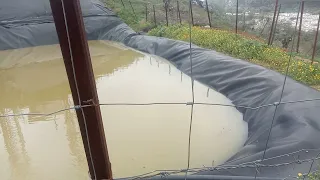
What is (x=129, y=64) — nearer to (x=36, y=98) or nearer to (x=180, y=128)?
(x=36, y=98)

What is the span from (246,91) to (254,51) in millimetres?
1872

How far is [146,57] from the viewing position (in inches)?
282

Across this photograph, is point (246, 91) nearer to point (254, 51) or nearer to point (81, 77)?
point (254, 51)

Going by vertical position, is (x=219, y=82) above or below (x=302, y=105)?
below

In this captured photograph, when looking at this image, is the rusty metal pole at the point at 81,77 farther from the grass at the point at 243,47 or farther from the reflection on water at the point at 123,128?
the grass at the point at 243,47

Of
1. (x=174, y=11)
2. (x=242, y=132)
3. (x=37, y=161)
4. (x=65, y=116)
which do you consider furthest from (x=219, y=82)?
(x=174, y=11)

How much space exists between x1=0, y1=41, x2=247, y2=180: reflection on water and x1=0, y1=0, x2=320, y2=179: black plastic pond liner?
10.4 inches

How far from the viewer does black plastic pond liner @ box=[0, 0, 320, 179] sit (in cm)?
236

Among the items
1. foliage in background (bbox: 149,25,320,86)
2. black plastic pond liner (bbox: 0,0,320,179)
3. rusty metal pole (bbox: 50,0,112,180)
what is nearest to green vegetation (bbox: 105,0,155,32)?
black plastic pond liner (bbox: 0,0,320,179)

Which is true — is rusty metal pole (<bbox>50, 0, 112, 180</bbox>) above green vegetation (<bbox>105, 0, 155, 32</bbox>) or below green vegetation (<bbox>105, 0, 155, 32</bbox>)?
above

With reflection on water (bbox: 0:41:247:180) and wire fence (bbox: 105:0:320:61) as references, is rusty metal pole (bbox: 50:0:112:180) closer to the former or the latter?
reflection on water (bbox: 0:41:247:180)

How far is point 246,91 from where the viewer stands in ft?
13.5

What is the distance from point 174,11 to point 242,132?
9.66 m

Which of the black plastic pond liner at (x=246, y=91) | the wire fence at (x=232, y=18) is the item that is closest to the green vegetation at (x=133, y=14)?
the wire fence at (x=232, y=18)
